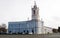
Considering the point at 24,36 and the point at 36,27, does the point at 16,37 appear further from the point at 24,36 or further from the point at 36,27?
the point at 36,27

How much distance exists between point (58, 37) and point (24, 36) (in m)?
4.41

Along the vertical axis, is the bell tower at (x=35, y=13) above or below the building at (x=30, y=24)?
above

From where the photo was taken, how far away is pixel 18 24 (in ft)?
197

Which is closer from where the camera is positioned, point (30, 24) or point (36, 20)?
point (36, 20)

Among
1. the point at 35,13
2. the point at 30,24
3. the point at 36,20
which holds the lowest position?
the point at 30,24

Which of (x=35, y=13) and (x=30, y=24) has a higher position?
(x=35, y=13)

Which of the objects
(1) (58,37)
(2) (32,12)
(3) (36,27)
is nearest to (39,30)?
(3) (36,27)

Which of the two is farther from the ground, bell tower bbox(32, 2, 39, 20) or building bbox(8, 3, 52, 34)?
bell tower bbox(32, 2, 39, 20)

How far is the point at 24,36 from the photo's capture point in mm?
23922

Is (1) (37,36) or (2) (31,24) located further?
(2) (31,24)

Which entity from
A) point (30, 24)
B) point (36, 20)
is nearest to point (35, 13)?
point (36, 20)

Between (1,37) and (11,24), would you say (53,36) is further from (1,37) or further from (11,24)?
(11,24)

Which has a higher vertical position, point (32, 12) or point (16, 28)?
point (32, 12)

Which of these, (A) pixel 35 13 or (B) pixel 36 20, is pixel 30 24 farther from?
(A) pixel 35 13
